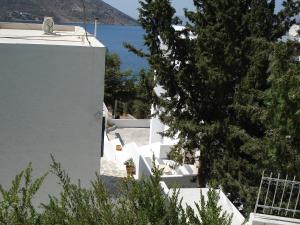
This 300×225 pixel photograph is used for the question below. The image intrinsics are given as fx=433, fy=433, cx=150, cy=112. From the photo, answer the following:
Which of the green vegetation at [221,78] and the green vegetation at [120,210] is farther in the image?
the green vegetation at [221,78]

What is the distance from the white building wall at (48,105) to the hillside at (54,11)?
2.61 m

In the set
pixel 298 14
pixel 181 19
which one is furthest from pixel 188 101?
pixel 298 14

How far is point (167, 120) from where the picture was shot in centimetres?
1403

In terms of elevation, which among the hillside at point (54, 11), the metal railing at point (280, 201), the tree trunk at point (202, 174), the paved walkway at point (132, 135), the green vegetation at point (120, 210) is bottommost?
the paved walkway at point (132, 135)

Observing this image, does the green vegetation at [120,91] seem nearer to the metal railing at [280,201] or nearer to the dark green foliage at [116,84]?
the dark green foliage at [116,84]

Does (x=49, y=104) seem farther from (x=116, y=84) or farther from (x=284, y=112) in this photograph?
(x=116, y=84)

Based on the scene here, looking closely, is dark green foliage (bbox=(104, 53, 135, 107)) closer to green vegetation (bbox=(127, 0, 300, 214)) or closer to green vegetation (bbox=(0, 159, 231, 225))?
green vegetation (bbox=(127, 0, 300, 214))

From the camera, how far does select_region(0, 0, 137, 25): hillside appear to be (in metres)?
19.8

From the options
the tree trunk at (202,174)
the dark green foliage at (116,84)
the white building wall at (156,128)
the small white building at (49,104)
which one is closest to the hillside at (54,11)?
the small white building at (49,104)

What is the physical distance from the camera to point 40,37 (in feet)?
38.0

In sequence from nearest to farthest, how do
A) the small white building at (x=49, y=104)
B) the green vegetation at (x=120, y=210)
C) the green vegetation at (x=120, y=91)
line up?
the green vegetation at (x=120, y=210) < the small white building at (x=49, y=104) < the green vegetation at (x=120, y=91)

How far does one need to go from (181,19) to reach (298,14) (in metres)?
3.64

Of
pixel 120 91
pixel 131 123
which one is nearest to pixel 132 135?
pixel 131 123

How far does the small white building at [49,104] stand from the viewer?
10.1m
